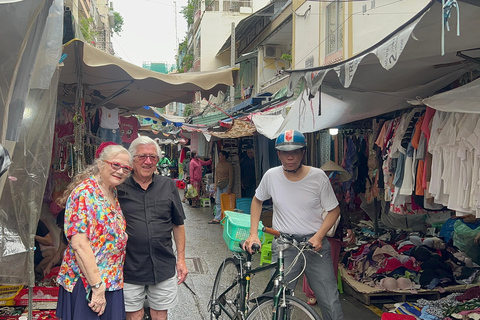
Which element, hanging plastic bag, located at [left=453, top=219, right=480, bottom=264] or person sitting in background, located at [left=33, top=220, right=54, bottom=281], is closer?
person sitting in background, located at [left=33, top=220, right=54, bottom=281]

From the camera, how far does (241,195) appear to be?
12.4 m

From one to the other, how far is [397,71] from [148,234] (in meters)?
3.10

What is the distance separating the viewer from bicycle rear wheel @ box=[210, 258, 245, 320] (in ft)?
14.7

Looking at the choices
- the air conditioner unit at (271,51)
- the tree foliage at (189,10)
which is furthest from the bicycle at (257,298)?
the tree foliage at (189,10)

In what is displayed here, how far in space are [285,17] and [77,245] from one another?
15.2 metres

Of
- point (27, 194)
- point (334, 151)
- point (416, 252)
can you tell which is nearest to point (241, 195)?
point (334, 151)

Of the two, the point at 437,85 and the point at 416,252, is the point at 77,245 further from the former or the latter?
the point at 416,252

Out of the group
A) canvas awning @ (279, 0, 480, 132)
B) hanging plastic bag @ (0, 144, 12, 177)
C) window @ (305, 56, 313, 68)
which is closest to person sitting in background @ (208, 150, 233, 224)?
window @ (305, 56, 313, 68)

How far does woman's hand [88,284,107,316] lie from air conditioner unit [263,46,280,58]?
1725cm

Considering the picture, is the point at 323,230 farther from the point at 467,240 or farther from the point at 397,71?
the point at 467,240

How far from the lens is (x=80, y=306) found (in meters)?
2.98

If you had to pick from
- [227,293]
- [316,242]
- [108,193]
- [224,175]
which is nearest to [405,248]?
[227,293]

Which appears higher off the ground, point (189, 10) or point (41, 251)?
point (189, 10)

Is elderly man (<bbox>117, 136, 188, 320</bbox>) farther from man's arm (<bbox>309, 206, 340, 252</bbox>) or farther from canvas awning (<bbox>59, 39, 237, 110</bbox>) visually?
canvas awning (<bbox>59, 39, 237, 110</bbox>)
